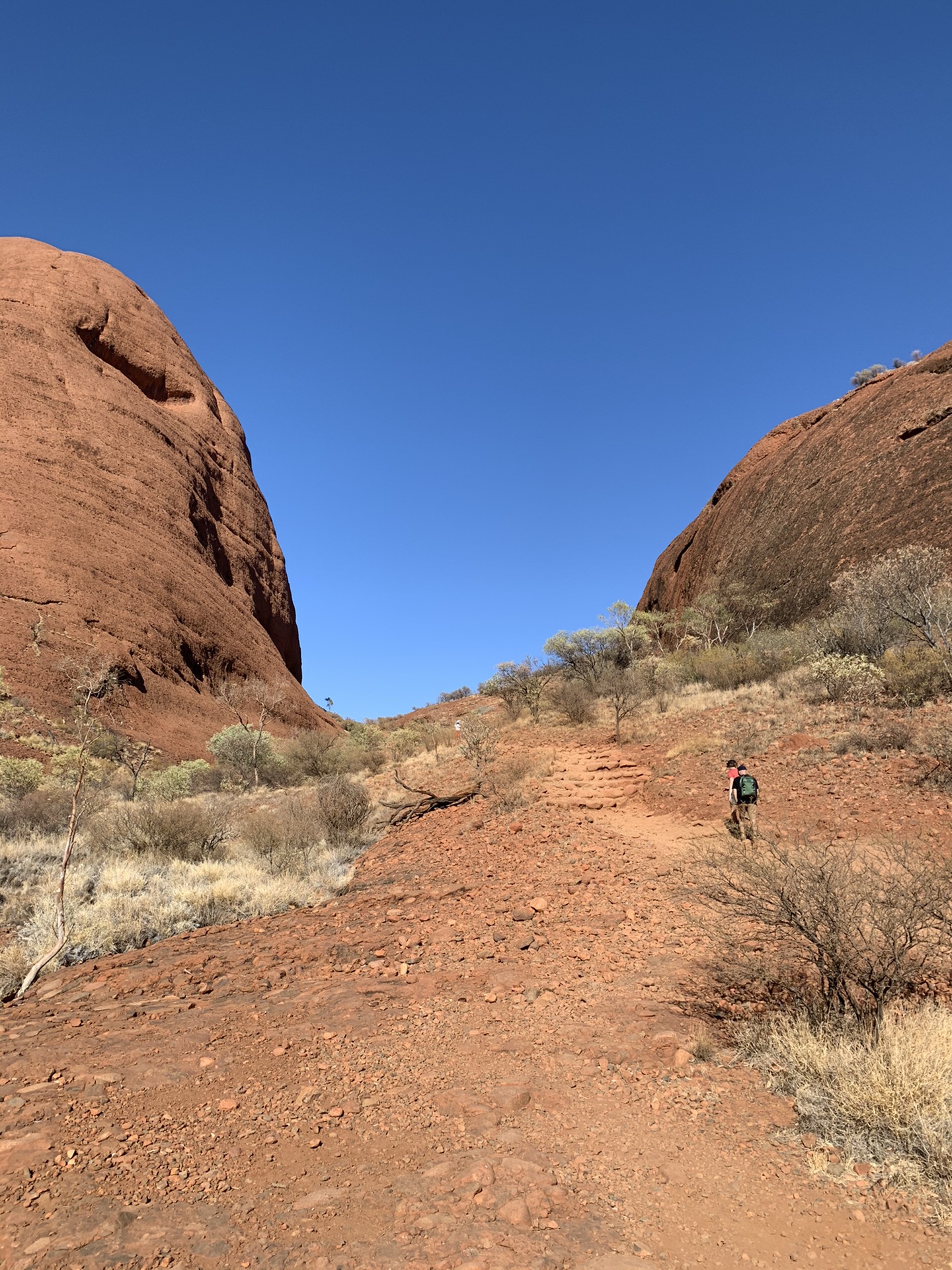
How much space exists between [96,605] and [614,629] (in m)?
19.9

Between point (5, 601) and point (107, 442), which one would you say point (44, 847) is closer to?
point (5, 601)

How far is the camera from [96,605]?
23531mm

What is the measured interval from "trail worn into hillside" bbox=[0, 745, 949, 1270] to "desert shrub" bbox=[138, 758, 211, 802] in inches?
399

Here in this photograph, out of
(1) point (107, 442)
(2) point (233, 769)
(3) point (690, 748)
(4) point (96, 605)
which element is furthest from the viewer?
(1) point (107, 442)

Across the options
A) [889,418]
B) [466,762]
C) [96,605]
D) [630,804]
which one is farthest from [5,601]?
[889,418]

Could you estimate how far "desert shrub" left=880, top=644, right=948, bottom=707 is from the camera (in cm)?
1122

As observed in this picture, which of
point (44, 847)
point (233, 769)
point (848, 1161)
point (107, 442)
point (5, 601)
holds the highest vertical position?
point (107, 442)

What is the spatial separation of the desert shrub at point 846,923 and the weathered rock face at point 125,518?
19.0 meters

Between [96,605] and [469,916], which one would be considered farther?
[96,605]

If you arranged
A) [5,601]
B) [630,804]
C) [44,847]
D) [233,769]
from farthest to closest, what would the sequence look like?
[5,601] → [233,769] → [630,804] → [44,847]

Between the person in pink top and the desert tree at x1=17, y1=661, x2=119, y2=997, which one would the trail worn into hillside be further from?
the person in pink top

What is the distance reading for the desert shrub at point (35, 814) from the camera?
33.3 feet

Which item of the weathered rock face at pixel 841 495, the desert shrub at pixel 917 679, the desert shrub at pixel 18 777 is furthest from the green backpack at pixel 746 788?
the weathered rock face at pixel 841 495

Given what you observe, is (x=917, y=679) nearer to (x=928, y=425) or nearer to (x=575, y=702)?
(x=575, y=702)
